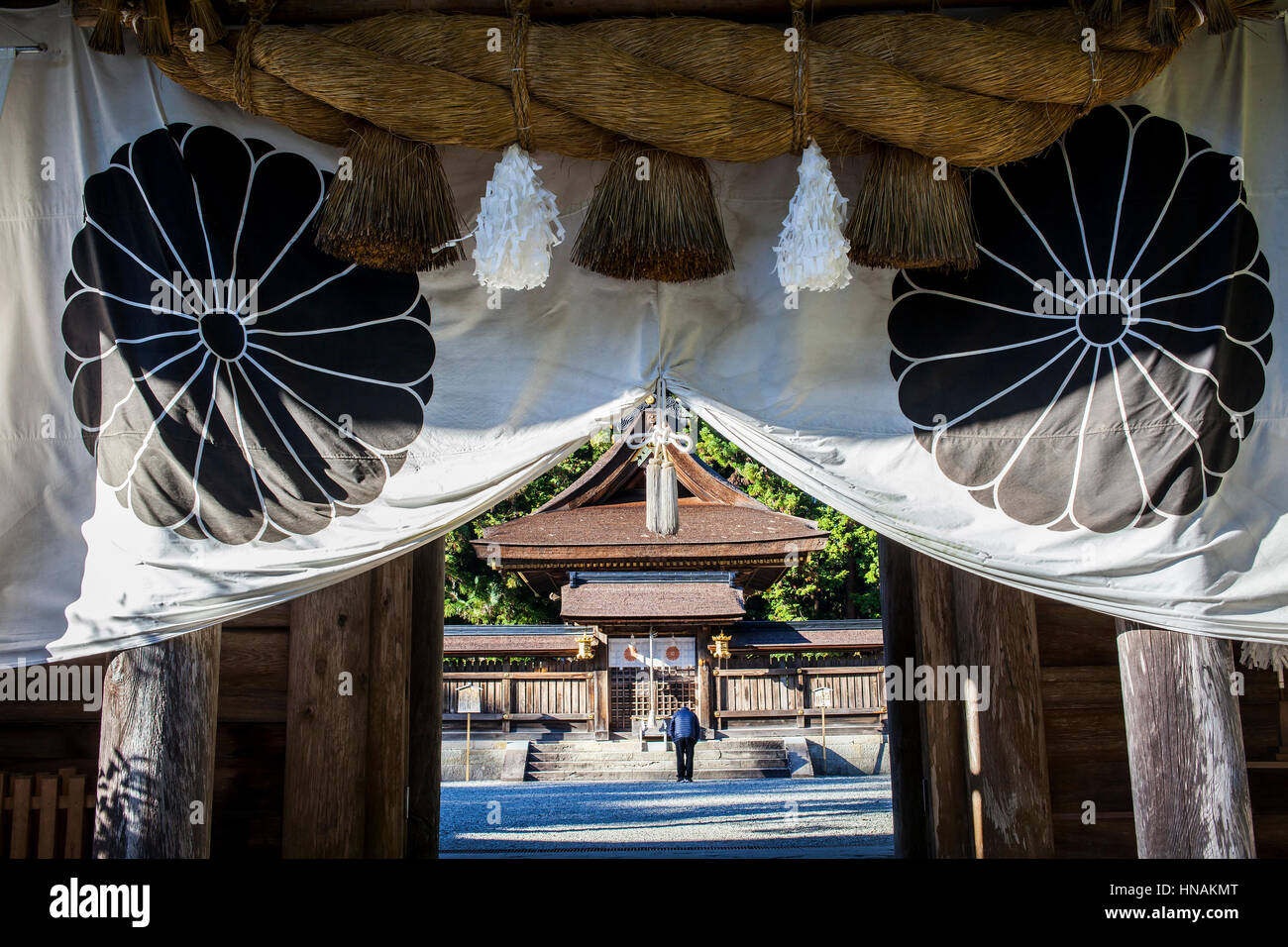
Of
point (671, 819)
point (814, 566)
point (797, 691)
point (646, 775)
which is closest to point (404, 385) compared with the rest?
point (671, 819)

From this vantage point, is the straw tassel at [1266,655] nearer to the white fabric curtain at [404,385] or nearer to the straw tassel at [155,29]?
the white fabric curtain at [404,385]

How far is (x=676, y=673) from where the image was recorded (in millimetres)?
18500

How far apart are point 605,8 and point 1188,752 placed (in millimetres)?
2579

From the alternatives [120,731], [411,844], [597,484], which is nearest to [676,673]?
[597,484]

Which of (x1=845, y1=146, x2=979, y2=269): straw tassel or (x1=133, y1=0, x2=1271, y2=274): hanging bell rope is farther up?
(x1=133, y1=0, x2=1271, y2=274): hanging bell rope

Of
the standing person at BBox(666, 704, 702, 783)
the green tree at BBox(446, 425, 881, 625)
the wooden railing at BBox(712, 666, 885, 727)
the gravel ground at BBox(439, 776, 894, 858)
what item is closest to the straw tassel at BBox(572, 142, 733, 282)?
the gravel ground at BBox(439, 776, 894, 858)

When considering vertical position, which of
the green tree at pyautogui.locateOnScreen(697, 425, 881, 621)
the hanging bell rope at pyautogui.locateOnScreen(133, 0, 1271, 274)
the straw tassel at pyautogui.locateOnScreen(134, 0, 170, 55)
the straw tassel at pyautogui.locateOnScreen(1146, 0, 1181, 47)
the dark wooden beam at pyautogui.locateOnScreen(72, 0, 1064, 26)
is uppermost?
the green tree at pyautogui.locateOnScreen(697, 425, 881, 621)

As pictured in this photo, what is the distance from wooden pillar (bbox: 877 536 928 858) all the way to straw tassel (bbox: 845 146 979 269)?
8.19 ft

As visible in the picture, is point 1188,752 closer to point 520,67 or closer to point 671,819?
point 520,67

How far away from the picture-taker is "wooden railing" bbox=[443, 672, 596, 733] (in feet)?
60.4

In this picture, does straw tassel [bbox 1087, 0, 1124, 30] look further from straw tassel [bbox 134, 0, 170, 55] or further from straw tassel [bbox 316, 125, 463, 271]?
straw tassel [bbox 134, 0, 170, 55]

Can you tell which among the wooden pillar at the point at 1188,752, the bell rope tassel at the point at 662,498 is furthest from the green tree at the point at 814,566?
the wooden pillar at the point at 1188,752
